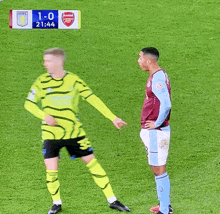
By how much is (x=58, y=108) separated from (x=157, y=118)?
114 cm

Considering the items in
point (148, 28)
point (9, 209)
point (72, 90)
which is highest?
point (148, 28)

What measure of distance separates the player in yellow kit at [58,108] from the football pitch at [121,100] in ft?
2.96

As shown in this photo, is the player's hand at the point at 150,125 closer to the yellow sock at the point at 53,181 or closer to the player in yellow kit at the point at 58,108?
the player in yellow kit at the point at 58,108

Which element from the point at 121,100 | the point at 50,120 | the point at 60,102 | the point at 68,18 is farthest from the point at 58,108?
the point at 68,18

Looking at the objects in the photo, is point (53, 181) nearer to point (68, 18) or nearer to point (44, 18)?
point (44, 18)

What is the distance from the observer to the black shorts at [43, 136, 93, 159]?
6246mm

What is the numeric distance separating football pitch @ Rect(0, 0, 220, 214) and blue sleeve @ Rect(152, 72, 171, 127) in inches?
54.2

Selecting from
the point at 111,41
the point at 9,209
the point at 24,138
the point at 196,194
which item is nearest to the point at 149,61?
the point at 196,194

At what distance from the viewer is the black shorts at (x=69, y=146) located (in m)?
6.25

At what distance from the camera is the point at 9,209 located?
680 cm

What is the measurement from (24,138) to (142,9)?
4.65 metres

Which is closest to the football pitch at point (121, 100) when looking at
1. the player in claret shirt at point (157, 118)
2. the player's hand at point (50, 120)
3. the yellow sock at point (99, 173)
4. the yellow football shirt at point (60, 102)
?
the yellow sock at point (99, 173)

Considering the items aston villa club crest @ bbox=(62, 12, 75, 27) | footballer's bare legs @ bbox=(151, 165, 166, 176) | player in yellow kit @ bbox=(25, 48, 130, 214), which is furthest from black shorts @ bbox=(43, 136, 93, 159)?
aston villa club crest @ bbox=(62, 12, 75, 27)

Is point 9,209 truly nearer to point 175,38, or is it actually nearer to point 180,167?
point 180,167
